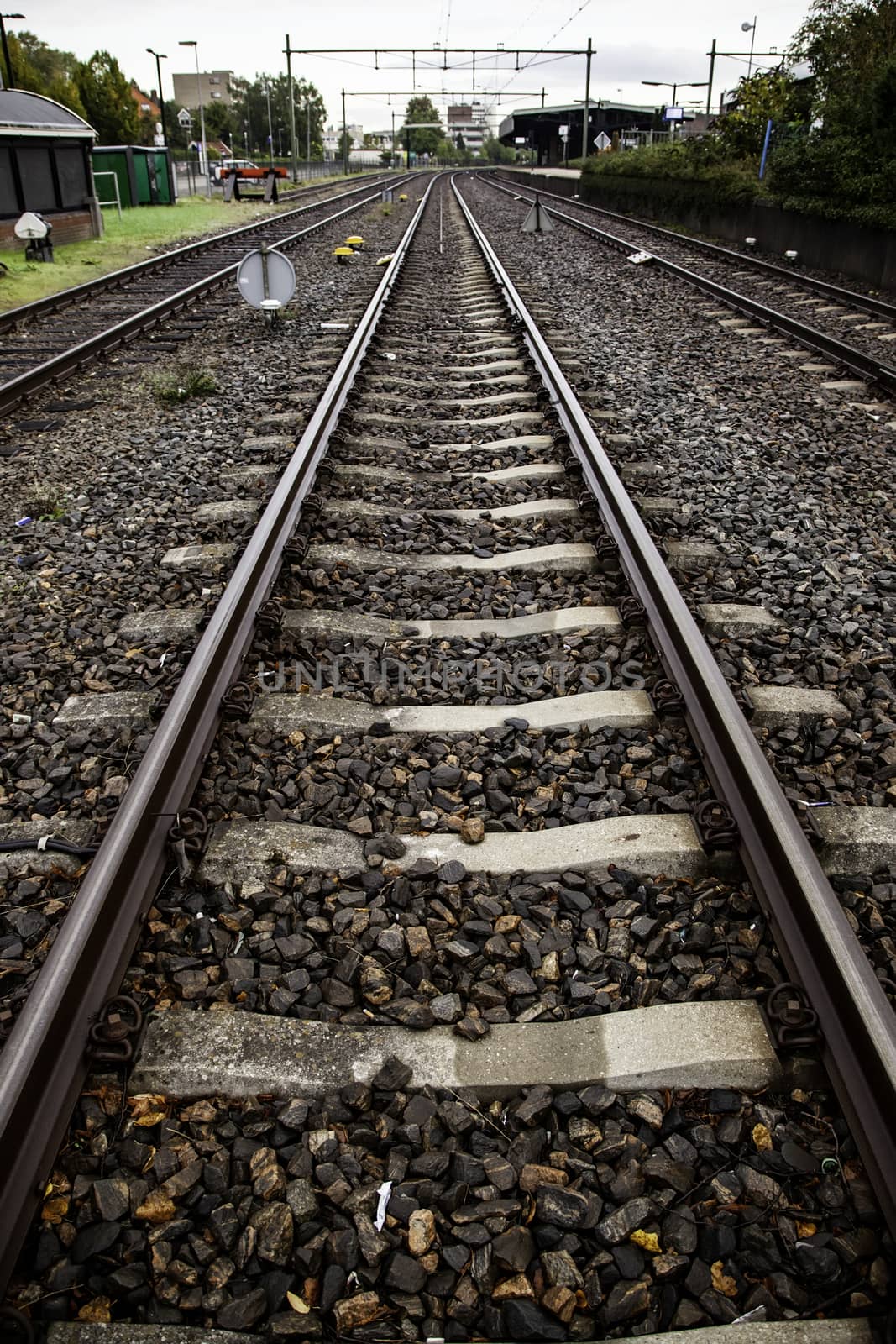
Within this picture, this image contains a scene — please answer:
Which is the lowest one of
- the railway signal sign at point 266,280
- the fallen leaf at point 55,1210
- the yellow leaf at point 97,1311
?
the yellow leaf at point 97,1311

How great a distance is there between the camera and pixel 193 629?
3.82m

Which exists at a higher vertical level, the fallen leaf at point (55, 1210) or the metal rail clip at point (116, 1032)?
the metal rail clip at point (116, 1032)

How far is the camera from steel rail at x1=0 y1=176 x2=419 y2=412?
26.0 ft

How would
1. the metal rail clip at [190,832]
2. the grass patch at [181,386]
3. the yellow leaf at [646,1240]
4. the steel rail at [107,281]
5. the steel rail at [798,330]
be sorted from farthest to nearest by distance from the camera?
the steel rail at [107,281], the steel rail at [798,330], the grass patch at [181,386], the metal rail clip at [190,832], the yellow leaf at [646,1240]

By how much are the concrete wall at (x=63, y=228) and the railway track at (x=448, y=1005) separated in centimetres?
1769

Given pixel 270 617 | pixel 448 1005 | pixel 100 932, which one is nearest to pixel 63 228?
pixel 270 617

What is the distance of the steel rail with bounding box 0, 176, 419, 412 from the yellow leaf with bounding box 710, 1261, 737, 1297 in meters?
7.61

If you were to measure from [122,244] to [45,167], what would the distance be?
1.92 meters

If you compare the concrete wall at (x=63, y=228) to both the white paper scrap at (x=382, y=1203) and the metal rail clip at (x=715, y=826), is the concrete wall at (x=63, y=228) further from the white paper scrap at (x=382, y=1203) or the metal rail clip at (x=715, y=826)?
the white paper scrap at (x=382, y=1203)

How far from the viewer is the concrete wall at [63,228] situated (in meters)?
17.9

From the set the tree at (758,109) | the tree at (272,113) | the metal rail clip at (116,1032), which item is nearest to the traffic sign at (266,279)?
the metal rail clip at (116,1032)

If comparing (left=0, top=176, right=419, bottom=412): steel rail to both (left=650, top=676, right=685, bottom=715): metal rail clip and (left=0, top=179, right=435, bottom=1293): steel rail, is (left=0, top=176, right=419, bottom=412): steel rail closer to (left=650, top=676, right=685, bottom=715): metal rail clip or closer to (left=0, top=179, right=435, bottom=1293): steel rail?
(left=0, top=179, right=435, bottom=1293): steel rail

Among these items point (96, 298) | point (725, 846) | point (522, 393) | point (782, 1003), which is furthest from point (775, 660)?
point (96, 298)

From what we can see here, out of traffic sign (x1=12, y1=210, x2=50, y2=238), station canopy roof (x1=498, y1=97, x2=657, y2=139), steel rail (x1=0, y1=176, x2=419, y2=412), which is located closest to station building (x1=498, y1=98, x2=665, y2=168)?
A: station canopy roof (x1=498, y1=97, x2=657, y2=139)
